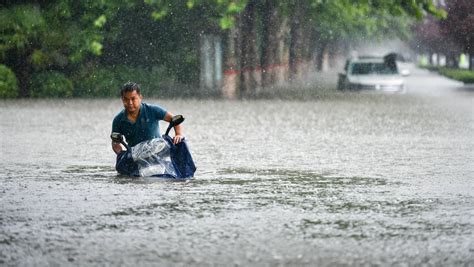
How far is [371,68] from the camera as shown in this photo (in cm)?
4238

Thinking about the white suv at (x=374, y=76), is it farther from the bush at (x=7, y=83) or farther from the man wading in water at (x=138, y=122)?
the man wading in water at (x=138, y=122)

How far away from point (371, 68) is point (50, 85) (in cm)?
1298

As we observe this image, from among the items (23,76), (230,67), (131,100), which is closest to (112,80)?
(23,76)

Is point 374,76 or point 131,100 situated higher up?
point 131,100

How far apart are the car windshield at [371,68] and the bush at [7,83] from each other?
13.8 metres

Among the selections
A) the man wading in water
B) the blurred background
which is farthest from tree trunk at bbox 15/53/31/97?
the man wading in water

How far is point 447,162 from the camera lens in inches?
573

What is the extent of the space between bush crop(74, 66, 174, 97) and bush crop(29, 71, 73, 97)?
951 millimetres

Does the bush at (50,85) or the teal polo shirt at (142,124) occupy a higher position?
the teal polo shirt at (142,124)

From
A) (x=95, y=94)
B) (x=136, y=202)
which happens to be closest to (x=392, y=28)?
(x=95, y=94)

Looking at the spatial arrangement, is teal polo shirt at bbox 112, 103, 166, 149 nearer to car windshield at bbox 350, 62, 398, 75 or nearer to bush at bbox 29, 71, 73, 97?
bush at bbox 29, 71, 73, 97

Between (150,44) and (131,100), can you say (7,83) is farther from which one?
(131,100)

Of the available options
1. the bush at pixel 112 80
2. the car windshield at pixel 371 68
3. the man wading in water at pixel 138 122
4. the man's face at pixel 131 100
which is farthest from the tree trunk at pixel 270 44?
the man's face at pixel 131 100

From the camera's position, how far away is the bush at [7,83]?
37125 millimetres
